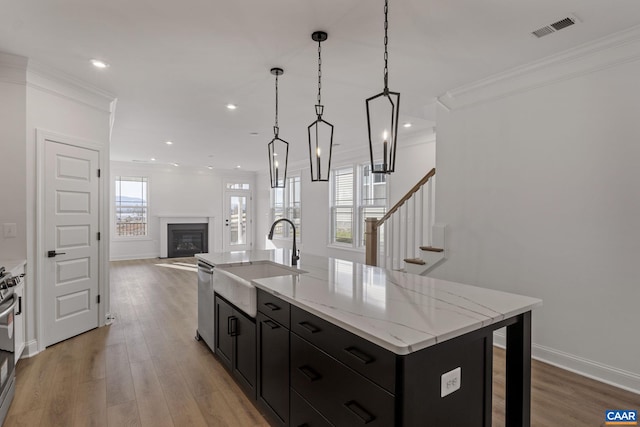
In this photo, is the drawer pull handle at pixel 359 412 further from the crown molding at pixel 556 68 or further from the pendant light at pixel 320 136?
the crown molding at pixel 556 68

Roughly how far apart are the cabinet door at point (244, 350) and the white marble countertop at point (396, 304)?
43 cm

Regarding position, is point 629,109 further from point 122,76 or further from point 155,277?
point 155,277

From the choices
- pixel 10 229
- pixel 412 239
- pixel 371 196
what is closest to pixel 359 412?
pixel 412 239

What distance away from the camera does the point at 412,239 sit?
4430 mm

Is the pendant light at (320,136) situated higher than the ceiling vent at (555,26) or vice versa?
the ceiling vent at (555,26)

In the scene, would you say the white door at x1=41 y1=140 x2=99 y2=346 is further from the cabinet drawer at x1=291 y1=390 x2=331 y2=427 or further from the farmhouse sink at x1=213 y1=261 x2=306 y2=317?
A: the cabinet drawer at x1=291 y1=390 x2=331 y2=427

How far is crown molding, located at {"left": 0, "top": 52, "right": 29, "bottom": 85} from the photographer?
114 inches

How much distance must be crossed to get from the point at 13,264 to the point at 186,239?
22.9 ft

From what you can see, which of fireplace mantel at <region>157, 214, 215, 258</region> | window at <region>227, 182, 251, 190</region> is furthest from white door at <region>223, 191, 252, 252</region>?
fireplace mantel at <region>157, 214, 215, 258</region>

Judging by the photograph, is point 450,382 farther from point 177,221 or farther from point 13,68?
point 177,221

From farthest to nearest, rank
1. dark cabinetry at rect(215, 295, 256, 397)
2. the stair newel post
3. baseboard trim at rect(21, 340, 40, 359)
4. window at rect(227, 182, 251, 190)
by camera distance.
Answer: window at rect(227, 182, 251, 190)
the stair newel post
baseboard trim at rect(21, 340, 40, 359)
dark cabinetry at rect(215, 295, 256, 397)

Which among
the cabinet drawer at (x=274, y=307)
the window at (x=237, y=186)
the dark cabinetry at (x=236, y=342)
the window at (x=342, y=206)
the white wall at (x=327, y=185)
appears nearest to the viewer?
the cabinet drawer at (x=274, y=307)

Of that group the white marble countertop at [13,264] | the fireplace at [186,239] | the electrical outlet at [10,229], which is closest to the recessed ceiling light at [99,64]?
the electrical outlet at [10,229]

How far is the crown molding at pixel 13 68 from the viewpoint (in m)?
2.90
